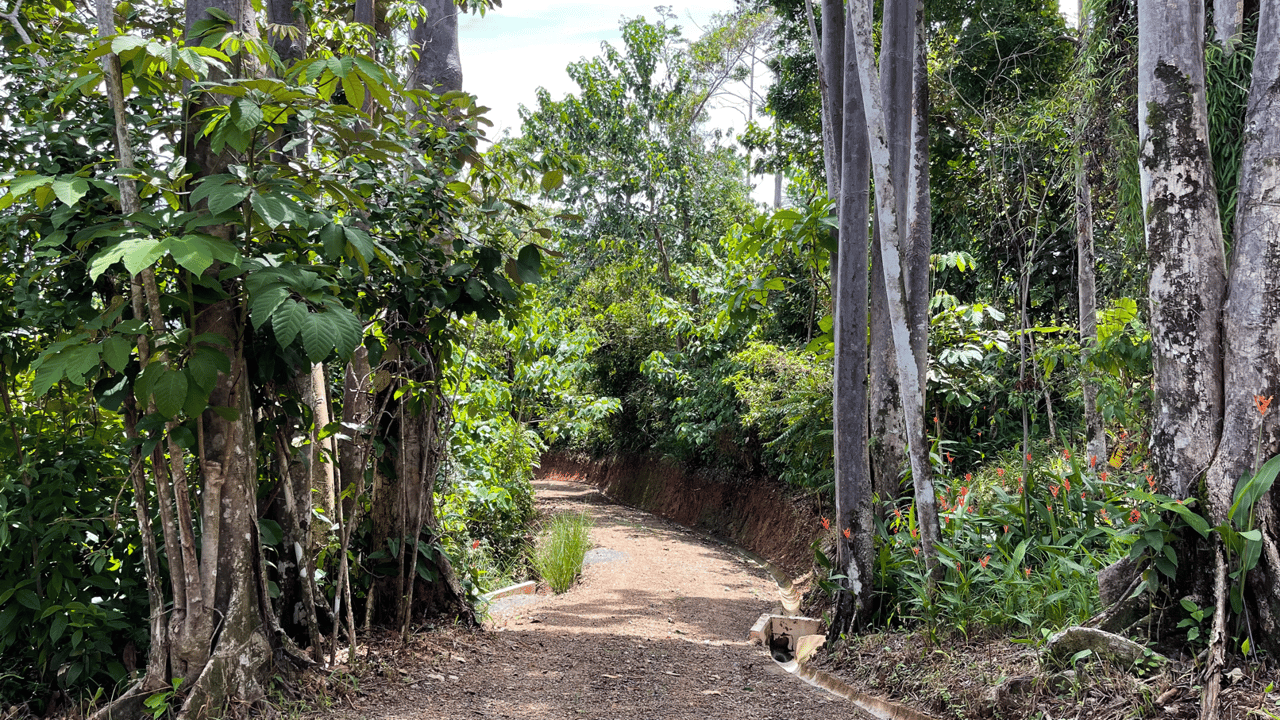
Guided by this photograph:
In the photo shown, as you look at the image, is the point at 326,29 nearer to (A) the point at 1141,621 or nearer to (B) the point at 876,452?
(B) the point at 876,452

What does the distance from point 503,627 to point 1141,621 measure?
14.2 feet

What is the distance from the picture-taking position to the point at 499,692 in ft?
15.3

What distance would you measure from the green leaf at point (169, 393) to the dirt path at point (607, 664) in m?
2.02

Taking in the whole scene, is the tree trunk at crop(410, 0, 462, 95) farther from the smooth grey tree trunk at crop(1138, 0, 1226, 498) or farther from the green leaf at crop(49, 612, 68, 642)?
the smooth grey tree trunk at crop(1138, 0, 1226, 498)

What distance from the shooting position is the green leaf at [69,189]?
273cm

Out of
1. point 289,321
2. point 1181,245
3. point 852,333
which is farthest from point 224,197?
point 852,333

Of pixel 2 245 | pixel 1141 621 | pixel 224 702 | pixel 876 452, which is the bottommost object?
pixel 224 702

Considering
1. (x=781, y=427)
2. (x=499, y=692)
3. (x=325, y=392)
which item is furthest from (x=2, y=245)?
(x=781, y=427)

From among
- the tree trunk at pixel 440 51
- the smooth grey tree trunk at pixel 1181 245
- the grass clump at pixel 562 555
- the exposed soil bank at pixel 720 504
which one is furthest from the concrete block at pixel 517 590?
the smooth grey tree trunk at pixel 1181 245

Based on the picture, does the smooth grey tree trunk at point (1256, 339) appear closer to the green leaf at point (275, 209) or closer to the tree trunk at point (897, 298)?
the tree trunk at point (897, 298)

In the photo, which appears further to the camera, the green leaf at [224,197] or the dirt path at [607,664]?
the dirt path at [607,664]

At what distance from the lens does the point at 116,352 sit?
9.56 ft

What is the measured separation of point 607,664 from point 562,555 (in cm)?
284

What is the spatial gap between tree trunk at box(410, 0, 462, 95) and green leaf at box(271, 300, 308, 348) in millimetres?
3738
